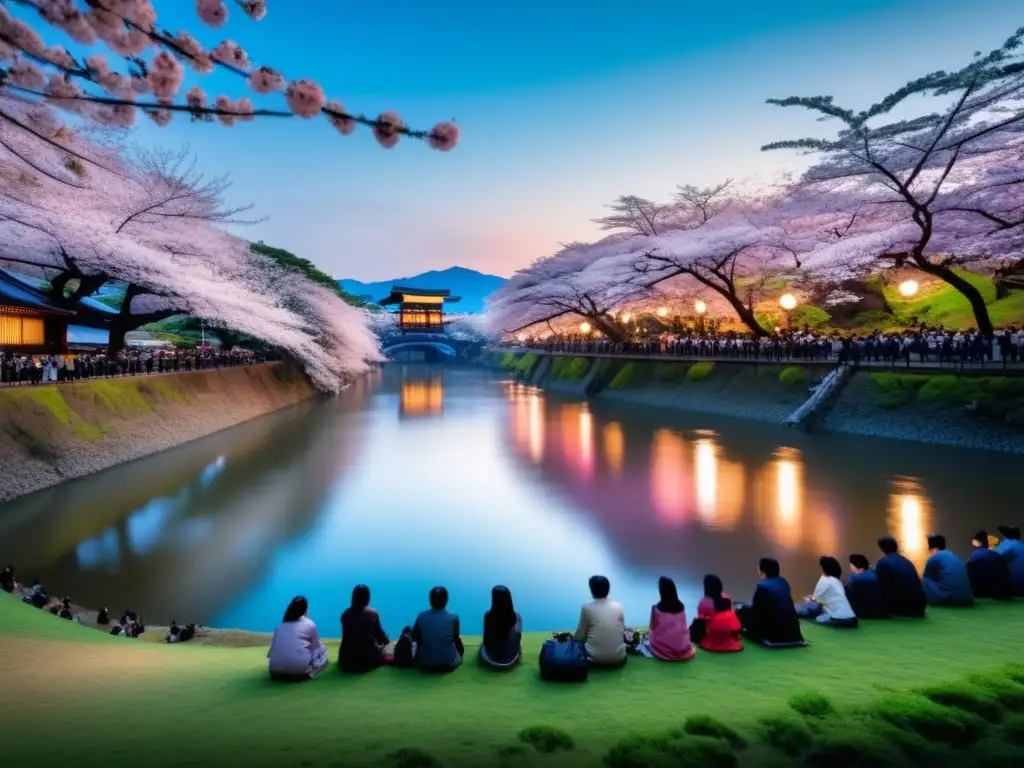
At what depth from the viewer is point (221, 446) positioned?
75.2ft

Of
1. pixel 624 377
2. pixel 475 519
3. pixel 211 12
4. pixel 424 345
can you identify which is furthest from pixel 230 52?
pixel 424 345

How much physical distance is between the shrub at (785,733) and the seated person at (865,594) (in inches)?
112

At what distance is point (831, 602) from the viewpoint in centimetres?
632

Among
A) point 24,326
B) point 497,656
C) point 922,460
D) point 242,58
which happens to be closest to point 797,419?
point 922,460

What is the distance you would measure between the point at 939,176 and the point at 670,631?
84.7 ft

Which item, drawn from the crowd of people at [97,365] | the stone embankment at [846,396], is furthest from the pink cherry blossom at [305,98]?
the stone embankment at [846,396]

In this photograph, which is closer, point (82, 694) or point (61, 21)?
point (61, 21)

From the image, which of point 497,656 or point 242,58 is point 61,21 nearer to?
point 242,58

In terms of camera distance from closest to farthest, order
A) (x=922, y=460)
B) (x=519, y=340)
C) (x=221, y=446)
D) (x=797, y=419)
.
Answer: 1. (x=922, y=460)
2. (x=221, y=446)
3. (x=797, y=419)
4. (x=519, y=340)

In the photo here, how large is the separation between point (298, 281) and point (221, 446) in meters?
18.5

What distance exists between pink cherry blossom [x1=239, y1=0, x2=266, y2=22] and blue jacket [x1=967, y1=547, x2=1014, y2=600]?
8494 mm

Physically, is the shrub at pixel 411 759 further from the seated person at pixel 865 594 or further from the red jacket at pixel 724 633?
the seated person at pixel 865 594

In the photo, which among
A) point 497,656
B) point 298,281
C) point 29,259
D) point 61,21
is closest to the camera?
point 61,21

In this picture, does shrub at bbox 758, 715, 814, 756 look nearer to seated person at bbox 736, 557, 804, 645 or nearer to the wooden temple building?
seated person at bbox 736, 557, 804, 645
